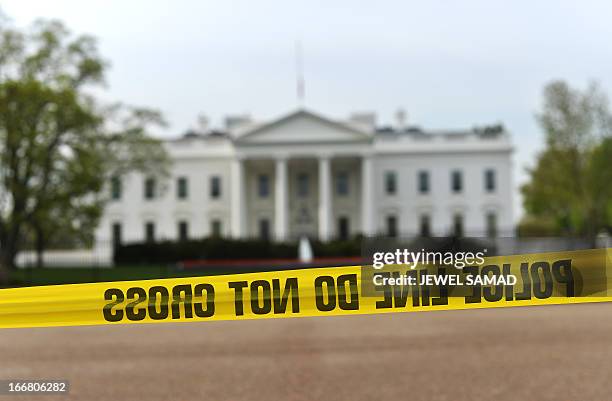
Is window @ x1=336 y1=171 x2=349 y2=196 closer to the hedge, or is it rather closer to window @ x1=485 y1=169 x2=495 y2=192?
window @ x1=485 y1=169 x2=495 y2=192

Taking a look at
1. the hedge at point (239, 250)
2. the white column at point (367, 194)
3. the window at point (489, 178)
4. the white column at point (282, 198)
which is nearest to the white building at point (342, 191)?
the window at point (489, 178)

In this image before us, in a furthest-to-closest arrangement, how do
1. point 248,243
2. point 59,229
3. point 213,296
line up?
point 248,243, point 59,229, point 213,296

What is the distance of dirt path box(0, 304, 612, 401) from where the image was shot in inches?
289

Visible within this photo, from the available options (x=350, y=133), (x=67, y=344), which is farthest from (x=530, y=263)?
(x=350, y=133)

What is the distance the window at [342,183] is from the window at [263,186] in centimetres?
631

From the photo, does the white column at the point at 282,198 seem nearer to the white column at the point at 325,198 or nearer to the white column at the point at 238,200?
the white column at the point at 325,198

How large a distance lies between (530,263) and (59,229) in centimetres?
2497

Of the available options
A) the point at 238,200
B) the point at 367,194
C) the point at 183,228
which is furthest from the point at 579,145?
the point at 183,228

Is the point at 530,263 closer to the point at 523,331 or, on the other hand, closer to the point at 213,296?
the point at 213,296

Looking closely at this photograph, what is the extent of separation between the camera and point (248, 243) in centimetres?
4700

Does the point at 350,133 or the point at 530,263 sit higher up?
the point at 350,133

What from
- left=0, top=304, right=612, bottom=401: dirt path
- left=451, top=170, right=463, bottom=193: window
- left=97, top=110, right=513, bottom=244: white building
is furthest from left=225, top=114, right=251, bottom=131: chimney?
left=0, top=304, right=612, bottom=401: dirt path

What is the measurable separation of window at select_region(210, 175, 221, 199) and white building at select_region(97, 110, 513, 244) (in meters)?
0.09

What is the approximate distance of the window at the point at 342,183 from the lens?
2430 inches
